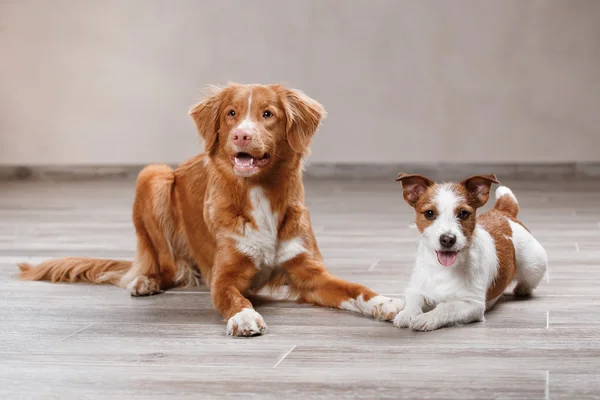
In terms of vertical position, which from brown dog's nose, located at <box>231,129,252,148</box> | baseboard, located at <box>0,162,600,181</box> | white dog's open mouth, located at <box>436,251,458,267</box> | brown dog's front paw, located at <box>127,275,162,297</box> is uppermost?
brown dog's nose, located at <box>231,129,252,148</box>

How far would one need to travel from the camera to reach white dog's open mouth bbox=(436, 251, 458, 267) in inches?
122

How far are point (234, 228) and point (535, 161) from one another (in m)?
5.95

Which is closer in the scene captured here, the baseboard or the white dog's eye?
the white dog's eye

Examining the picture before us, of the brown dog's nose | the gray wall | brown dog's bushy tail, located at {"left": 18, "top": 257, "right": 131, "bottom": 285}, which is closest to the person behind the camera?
the brown dog's nose

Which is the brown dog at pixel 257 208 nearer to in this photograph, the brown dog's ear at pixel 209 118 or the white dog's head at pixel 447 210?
the brown dog's ear at pixel 209 118

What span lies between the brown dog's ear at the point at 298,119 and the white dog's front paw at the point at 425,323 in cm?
86

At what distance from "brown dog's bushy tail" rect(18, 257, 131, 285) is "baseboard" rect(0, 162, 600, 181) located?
467 centimetres

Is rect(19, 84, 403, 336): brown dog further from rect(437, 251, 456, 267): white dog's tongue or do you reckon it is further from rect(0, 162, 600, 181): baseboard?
rect(0, 162, 600, 181): baseboard

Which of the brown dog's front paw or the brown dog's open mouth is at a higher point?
the brown dog's open mouth

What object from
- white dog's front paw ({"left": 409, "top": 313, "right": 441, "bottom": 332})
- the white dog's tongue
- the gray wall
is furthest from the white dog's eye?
the gray wall

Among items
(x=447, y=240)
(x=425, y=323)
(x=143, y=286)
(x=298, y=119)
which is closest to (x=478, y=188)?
(x=447, y=240)

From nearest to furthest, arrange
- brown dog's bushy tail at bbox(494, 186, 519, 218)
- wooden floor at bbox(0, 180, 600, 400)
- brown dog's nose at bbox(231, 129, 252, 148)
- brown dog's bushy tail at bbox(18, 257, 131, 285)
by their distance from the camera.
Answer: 1. wooden floor at bbox(0, 180, 600, 400)
2. brown dog's nose at bbox(231, 129, 252, 148)
3. brown dog's bushy tail at bbox(494, 186, 519, 218)
4. brown dog's bushy tail at bbox(18, 257, 131, 285)

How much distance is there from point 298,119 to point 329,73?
5.72 metres

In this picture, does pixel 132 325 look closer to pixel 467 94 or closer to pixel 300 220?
pixel 300 220
